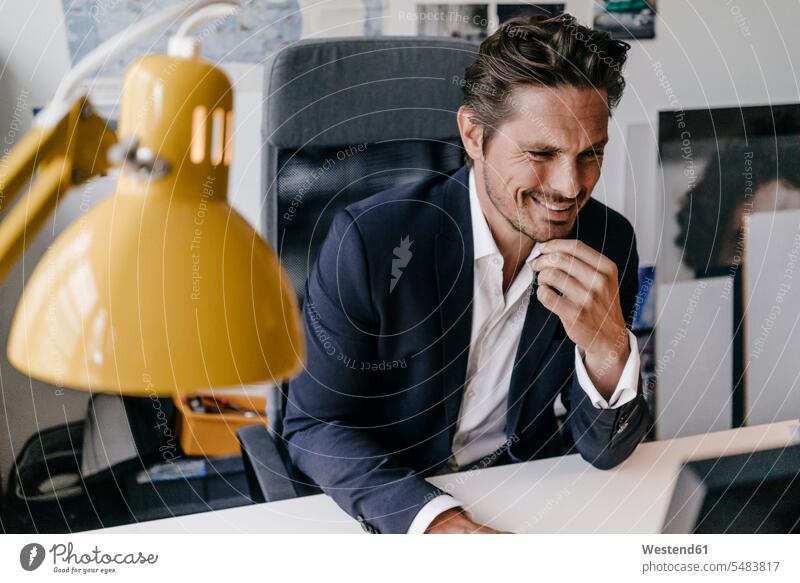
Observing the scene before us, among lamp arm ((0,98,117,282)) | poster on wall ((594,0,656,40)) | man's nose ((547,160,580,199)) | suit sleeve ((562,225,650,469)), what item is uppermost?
poster on wall ((594,0,656,40))

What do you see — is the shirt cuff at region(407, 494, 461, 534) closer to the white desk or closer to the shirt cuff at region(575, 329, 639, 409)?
the white desk

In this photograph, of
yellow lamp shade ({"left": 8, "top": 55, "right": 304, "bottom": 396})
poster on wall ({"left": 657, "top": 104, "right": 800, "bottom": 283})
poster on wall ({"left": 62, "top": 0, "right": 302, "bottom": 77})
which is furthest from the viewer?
poster on wall ({"left": 657, "top": 104, "right": 800, "bottom": 283})

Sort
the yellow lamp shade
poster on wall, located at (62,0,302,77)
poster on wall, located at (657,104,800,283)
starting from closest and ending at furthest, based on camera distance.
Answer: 1. the yellow lamp shade
2. poster on wall, located at (62,0,302,77)
3. poster on wall, located at (657,104,800,283)

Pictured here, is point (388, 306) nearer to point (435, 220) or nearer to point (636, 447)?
point (435, 220)

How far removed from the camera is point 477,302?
89cm

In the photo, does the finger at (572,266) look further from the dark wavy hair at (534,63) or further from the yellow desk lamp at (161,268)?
the yellow desk lamp at (161,268)

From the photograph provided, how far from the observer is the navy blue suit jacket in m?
0.86

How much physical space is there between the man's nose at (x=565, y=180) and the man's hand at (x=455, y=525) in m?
0.38

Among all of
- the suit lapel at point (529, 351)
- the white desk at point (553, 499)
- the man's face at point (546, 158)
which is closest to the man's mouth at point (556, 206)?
the man's face at point (546, 158)

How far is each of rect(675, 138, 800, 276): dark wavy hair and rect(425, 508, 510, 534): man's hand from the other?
41 centimetres

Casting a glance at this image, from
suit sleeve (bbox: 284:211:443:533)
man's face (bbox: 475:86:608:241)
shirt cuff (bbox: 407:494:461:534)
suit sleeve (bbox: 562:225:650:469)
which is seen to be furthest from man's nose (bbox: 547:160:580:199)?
shirt cuff (bbox: 407:494:461:534)

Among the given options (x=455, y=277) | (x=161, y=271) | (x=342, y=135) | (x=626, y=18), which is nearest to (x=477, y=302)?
(x=455, y=277)

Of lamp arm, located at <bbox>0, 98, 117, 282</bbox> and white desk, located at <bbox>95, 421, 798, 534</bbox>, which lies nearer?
lamp arm, located at <bbox>0, 98, 117, 282</bbox>

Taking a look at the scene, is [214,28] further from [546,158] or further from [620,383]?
[620,383]
